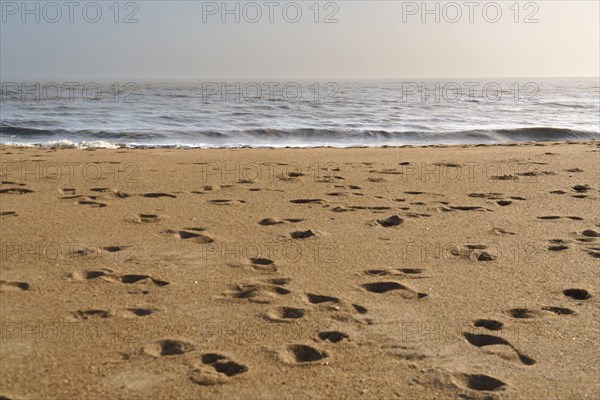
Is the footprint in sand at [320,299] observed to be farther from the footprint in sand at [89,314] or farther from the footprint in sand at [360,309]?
the footprint in sand at [89,314]

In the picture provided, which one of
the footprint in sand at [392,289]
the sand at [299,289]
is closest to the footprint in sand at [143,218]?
the sand at [299,289]

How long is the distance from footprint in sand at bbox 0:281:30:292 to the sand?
1 cm

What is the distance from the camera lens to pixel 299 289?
3615mm

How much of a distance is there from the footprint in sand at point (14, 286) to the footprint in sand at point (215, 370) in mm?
1435

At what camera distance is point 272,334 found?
305 cm

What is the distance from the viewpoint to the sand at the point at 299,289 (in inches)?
105

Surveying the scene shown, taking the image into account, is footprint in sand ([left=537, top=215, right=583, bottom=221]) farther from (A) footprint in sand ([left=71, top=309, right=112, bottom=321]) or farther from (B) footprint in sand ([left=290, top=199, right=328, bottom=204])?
(A) footprint in sand ([left=71, top=309, right=112, bottom=321])

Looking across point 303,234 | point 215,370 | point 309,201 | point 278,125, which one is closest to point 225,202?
point 309,201

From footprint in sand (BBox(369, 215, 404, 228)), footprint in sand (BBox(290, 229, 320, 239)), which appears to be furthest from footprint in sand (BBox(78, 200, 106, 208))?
footprint in sand (BBox(369, 215, 404, 228))

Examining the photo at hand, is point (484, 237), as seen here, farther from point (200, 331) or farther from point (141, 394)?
point (141, 394)

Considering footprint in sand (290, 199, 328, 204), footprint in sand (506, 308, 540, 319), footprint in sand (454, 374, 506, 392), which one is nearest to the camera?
footprint in sand (454, 374, 506, 392)

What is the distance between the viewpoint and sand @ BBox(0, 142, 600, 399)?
8.71 ft

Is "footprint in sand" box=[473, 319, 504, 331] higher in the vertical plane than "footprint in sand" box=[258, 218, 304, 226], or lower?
lower

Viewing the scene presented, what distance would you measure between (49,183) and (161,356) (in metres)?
4.46
